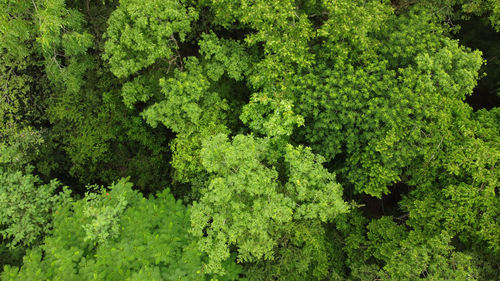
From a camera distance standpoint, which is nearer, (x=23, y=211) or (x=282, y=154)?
(x=23, y=211)

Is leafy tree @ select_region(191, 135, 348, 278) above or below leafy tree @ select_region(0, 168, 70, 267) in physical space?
above

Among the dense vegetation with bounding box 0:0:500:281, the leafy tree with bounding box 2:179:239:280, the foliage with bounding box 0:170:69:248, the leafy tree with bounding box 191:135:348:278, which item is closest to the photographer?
the leafy tree with bounding box 2:179:239:280

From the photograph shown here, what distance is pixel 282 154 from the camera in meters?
12.3

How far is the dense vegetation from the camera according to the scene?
10109 mm

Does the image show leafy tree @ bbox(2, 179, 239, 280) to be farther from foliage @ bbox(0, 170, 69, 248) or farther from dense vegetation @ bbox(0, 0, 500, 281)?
foliage @ bbox(0, 170, 69, 248)

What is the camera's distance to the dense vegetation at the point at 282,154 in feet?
33.2

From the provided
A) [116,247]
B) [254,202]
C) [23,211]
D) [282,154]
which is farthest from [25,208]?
[282,154]

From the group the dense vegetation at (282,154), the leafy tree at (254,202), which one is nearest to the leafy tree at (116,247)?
the dense vegetation at (282,154)

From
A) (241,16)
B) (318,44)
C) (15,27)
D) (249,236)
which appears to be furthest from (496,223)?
(15,27)

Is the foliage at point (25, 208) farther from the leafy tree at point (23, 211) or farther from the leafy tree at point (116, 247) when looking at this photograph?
the leafy tree at point (116, 247)

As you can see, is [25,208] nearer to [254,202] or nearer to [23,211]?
[23,211]

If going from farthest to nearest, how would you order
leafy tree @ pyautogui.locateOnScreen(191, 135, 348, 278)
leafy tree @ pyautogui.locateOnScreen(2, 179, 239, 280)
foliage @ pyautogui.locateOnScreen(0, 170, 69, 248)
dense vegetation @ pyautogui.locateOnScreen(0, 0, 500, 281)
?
foliage @ pyautogui.locateOnScreen(0, 170, 69, 248) < dense vegetation @ pyautogui.locateOnScreen(0, 0, 500, 281) < leafy tree @ pyautogui.locateOnScreen(191, 135, 348, 278) < leafy tree @ pyautogui.locateOnScreen(2, 179, 239, 280)

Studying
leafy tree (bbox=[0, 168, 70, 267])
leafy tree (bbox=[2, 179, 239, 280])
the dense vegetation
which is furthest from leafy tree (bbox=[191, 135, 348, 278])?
leafy tree (bbox=[0, 168, 70, 267])

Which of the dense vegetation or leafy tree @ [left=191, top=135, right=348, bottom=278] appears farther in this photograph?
the dense vegetation
